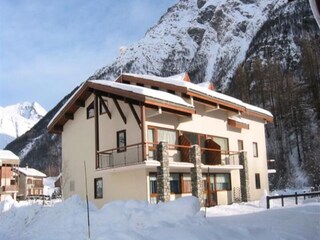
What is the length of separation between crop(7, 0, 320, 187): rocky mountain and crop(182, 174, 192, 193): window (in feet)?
81.1

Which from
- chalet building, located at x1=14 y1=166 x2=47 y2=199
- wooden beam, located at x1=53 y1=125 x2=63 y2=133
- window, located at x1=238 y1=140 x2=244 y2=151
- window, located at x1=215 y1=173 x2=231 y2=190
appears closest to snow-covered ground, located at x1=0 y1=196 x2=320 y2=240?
window, located at x1=215 y1=173 x2=231 y2=190

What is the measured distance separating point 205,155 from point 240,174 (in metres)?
3.89

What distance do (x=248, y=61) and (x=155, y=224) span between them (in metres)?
75.4

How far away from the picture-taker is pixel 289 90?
62.3 m

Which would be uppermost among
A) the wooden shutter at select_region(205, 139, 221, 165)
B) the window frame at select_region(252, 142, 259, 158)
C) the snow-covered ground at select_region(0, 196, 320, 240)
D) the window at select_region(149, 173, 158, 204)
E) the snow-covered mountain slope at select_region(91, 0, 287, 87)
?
the snow-covered mountain slope at select_region(91, 0, 287, 87)

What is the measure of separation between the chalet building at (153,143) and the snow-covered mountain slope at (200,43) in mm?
85946

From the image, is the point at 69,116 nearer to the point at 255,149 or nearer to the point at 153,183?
the point at 153,183

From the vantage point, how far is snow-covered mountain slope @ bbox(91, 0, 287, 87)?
4993 inches

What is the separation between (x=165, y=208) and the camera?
11.7 metres

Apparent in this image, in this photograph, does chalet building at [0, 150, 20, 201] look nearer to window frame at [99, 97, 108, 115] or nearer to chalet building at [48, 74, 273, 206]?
chalet building at [48, 74, 273, 206]

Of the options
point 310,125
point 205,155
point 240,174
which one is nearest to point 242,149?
point 240,174

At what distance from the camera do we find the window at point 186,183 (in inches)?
947

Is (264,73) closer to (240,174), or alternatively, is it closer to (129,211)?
(240,174)

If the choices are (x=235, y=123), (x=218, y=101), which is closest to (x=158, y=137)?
(x=218, y=101)
